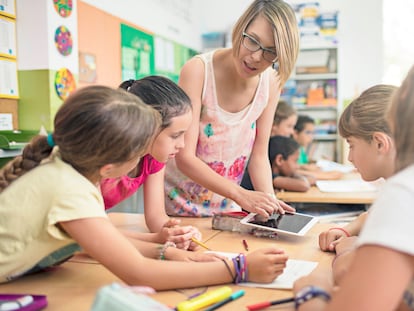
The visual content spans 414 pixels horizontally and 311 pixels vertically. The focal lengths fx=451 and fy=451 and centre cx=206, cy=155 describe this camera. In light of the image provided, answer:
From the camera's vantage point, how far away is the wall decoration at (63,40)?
263 cm

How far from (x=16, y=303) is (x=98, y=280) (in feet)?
0.76

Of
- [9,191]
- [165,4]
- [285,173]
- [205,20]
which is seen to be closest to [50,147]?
[9,191]

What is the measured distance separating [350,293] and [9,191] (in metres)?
0.68

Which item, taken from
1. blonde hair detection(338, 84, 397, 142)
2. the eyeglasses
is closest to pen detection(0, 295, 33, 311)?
blonde hair detection(338, 84, 397, 142)

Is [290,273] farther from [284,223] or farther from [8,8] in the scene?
[8,8]

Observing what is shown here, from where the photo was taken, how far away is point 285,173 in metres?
2.83

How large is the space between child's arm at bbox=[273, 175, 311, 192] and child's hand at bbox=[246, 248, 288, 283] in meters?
1.72

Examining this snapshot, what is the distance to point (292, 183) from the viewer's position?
265 cm

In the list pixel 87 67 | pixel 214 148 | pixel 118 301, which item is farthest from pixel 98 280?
pixel 87 67

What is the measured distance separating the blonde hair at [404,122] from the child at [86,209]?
382 millimetres

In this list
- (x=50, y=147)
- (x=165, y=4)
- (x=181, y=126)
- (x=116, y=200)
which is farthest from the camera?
(x=165, y=4)

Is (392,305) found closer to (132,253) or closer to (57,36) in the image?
(132,253)

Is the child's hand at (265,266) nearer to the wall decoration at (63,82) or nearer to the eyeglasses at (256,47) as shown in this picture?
the eyeglasses at (256,47)

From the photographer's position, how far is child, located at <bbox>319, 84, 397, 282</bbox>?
1094 millimetres
